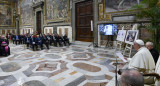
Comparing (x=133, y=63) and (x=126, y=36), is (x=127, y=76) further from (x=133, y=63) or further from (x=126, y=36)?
(x=126, y=36)

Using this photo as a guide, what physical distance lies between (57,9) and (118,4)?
25.3ft

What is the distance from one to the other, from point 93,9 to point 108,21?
1991 mm

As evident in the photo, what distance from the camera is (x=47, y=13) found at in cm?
1543

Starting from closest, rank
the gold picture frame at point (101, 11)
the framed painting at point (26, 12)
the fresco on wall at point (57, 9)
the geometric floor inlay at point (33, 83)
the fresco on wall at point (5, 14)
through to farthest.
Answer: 1. the geometric floor inlay at point (33, 83)
2. the gold picture frame at point (101, 11)
3. the fresco on wall at point (57, 9)
4. the framed painting at point (26, 12)
5. the fresco on wall at point (5, 14)

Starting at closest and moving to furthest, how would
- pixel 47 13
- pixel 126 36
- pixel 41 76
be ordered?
pixel 41 76 → pixel 126 36 → pixel 47 13

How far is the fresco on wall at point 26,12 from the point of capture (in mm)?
19809

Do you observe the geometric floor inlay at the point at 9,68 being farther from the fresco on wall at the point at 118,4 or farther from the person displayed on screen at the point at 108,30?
the fresco on wall at the point at 118,4

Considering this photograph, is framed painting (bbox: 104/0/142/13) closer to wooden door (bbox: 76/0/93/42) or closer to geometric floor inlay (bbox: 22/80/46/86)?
wooden door (bbox: 76/0/93/42)

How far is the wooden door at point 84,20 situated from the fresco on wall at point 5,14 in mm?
18418

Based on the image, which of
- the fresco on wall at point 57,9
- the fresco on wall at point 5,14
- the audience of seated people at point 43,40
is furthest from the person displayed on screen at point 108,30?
the fresco on wall at point 5,14

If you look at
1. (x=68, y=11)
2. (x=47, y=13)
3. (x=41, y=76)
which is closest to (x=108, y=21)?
(x=68, y=11)

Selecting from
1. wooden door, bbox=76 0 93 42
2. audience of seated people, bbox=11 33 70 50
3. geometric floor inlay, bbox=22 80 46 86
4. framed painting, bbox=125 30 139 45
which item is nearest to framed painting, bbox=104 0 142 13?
wooden door, bbox=76 0 93 42

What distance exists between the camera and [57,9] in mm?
13453

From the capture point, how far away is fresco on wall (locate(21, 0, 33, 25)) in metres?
19.8
